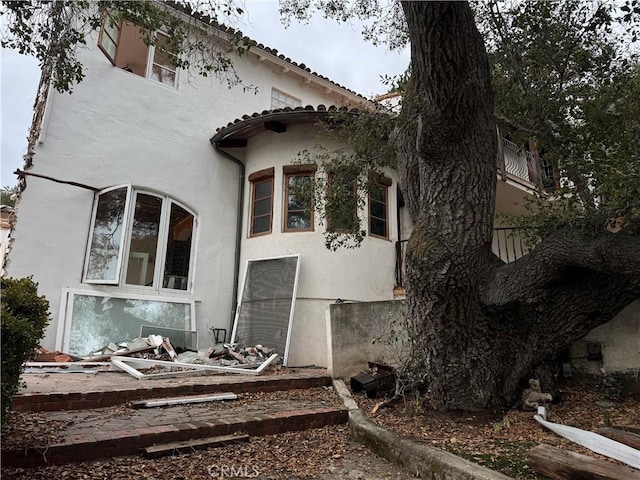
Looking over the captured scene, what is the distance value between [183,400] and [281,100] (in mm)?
8069

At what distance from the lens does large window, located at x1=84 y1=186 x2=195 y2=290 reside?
6918mm

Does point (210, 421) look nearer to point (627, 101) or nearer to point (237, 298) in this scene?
point (237, 298)

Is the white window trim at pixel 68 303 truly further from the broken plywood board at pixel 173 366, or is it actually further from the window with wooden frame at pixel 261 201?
the window with wooden frame at pixel 261 201

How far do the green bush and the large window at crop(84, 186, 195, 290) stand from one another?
4083 millimetres

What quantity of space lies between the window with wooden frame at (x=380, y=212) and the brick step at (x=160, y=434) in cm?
442

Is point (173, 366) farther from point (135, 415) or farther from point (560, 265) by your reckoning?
point (560, 265)

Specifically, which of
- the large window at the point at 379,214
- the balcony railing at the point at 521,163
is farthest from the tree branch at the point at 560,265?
the balcony railing at the point at 521,163

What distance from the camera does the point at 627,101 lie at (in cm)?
492

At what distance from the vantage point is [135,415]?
12.5 ft

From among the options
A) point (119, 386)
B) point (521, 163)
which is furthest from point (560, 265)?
point (521, 163)

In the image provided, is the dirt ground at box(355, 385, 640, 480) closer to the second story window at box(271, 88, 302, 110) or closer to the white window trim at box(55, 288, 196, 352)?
the white window trim at box(55, 288, 196, 352)

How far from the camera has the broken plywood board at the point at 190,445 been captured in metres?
3.13

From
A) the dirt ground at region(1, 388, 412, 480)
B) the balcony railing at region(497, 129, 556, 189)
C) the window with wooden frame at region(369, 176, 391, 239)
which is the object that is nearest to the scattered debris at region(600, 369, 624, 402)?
the dirt ground at region(1, 388, 412, 480)

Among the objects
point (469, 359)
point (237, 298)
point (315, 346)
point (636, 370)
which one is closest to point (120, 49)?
point (237, 298)
